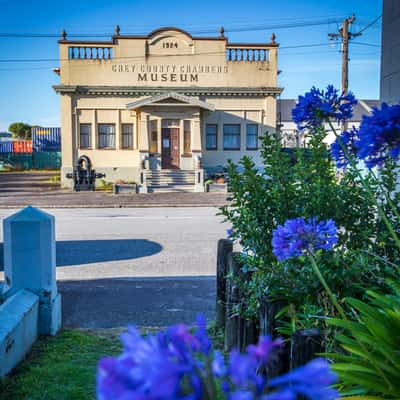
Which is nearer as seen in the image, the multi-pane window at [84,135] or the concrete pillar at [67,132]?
the concrete pillar at [67,132]

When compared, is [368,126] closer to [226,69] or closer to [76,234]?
[76,234]

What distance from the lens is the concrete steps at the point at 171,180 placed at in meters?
26.5

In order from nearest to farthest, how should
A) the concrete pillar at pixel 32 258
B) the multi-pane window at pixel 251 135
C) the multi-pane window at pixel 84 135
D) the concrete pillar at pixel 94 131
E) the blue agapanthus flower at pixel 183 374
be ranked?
the blue agapanthus flower at pixel 183 374, the concrete pillar at pixel 32 258, the concrete pillar at pixel 94 131, the multi-pane window at pixel 84 135, the multi-pane window at pixel 251 135

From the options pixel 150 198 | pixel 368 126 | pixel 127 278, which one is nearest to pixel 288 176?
pixel 368 126

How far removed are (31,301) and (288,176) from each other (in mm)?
2372

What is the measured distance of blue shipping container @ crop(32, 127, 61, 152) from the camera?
59625 millimetres

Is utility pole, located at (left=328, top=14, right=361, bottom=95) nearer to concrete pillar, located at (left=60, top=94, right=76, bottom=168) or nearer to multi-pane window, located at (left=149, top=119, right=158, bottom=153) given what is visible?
multi-pane window, located at (left=149, top=119, right=158, bottom=153)

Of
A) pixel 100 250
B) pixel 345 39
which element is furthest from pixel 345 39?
pixel 100 250

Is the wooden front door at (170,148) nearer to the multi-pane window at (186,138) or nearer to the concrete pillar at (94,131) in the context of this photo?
the multi-pane window at (186,138)

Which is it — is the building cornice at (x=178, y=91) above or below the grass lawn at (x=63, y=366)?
above

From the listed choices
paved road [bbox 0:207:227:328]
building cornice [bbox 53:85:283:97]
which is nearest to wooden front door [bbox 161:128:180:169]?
building cornice [bbox 53:85:283:97]

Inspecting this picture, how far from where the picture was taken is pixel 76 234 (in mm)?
12320

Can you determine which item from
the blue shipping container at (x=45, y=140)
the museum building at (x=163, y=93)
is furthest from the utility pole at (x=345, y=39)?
the blue shipping container at (x=45, y=140)

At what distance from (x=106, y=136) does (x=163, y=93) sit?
14.2ft
